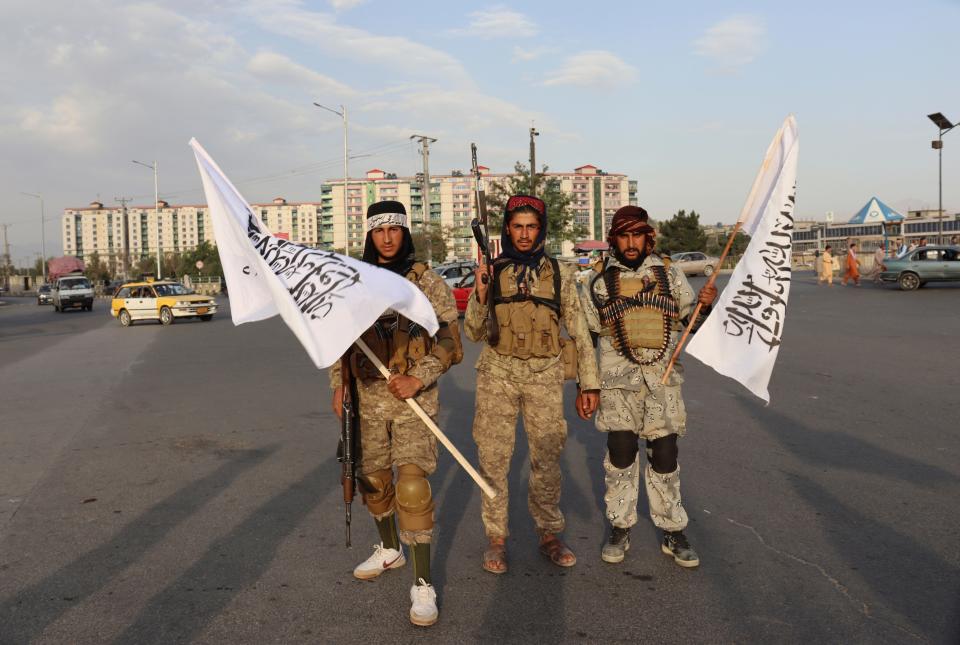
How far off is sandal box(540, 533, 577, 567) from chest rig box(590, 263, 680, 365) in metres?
1.04

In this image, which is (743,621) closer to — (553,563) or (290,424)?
(553,563)

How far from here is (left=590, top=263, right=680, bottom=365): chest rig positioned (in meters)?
4.20

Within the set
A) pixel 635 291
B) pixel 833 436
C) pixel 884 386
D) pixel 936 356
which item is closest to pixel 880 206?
pixel 936 356

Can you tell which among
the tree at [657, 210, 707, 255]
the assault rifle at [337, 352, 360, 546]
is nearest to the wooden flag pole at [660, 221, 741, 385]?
the assault rifle at [337, 352, 360, 546]

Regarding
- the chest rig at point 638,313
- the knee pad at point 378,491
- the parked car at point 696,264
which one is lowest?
the knee pad at point 378,491

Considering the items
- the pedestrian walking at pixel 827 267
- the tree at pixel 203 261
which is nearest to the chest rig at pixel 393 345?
the pedestrian walking at pixel 827 267

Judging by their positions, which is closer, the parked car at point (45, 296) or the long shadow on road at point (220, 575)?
the long shadow on road at point (220, 575)

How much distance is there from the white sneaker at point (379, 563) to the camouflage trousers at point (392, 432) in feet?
1.17

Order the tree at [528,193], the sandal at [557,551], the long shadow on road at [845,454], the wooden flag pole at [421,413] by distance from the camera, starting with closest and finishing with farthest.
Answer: the wooden flag pole at [421,413], the sandal at [557,551], the long shadow on road at [845,454], the tree at [528,193]

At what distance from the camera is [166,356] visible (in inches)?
622

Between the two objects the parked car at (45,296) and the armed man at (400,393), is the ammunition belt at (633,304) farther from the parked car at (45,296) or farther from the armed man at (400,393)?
the parked car at (45,296)

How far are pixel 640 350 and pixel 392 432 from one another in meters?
1.36

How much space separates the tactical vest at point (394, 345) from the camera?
3.88m

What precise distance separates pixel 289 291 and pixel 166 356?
519 inches
